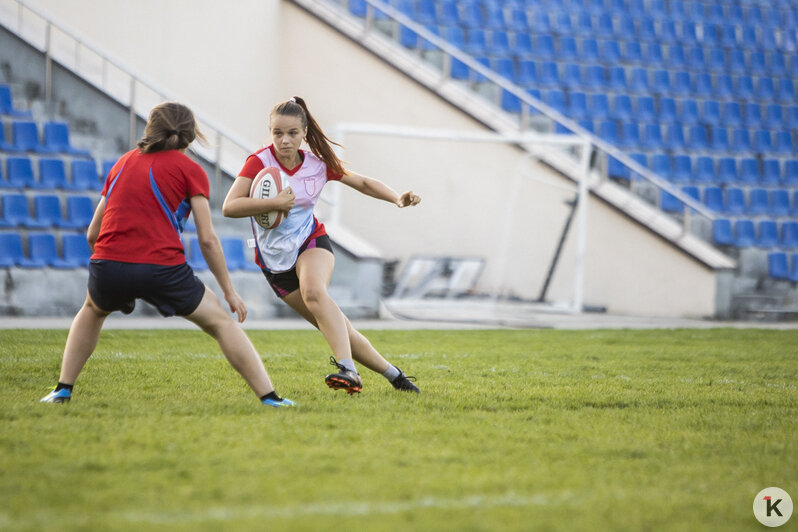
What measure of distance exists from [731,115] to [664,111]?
4.81ft

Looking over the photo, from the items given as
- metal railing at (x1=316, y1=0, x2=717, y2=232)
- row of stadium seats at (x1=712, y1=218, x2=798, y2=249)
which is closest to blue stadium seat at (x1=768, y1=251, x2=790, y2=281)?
row of stadium seats at (x1=712, y1=218, x2=798, y2=249)

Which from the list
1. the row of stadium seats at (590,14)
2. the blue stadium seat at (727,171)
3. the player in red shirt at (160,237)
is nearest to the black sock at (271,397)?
the player in red shirt at (160,237)

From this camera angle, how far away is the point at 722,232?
16266 millimetres

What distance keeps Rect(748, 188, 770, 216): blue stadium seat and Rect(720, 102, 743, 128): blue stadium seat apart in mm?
1992

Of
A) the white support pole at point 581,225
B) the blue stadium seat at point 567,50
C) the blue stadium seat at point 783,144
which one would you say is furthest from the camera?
the blue stadium seat at point 567,50

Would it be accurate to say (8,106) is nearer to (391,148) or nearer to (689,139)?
(391,148)

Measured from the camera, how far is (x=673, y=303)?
15398 millimetres

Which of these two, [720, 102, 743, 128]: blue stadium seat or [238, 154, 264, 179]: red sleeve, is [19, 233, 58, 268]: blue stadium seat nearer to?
[238, 154, 264, 179]: red sleeve

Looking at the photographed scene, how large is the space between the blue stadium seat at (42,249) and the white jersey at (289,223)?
22.5ft

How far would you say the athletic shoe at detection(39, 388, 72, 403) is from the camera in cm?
507

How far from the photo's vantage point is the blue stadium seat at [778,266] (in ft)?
51.4

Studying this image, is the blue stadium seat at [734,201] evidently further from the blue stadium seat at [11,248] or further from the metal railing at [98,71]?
the blue stadium seat at [11,248]

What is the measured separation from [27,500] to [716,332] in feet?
31.4

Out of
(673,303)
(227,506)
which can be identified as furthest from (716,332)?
(227,506)
